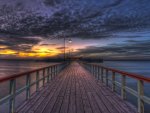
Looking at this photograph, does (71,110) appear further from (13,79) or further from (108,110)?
(13,79)

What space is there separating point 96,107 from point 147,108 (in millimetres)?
11090

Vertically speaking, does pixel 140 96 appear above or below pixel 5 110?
above

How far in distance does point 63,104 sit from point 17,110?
161 cm

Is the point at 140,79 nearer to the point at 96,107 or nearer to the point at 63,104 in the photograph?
the point at 96,107

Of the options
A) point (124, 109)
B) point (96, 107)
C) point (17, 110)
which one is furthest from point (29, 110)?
point (124, 109)

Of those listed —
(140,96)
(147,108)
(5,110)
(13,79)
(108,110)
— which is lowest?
(147,108)

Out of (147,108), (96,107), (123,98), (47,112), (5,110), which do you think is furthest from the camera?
(147,108)

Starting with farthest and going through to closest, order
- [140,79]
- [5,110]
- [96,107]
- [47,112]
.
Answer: [5,110], [96,107], [47,112], [140,79]

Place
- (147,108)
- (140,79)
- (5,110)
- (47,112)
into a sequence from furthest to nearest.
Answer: (147,108) → (5,110) → (47,112) → (140,79)

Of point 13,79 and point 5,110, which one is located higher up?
point 13,79

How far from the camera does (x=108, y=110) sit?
5980 mm

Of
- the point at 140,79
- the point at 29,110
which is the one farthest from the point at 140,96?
the point at 29,110

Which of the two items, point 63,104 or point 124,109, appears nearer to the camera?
point 124,109

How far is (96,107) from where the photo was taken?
6.34 m
